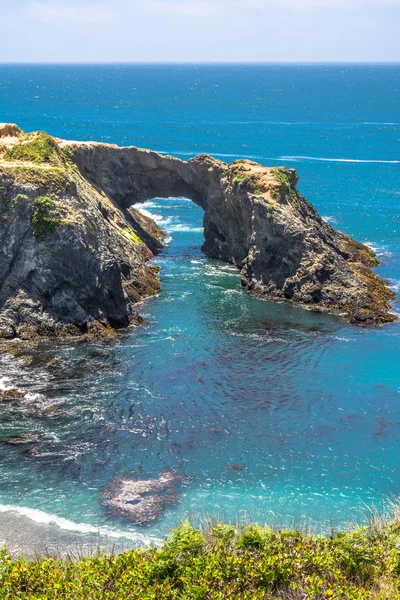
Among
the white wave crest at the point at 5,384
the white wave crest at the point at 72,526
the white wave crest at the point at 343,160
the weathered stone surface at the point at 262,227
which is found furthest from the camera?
the white wave crest at the point at 343,160

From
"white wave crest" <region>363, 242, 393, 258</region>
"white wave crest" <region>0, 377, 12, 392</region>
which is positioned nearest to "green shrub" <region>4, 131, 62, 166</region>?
"white wave crest" <region>0, 377, 12, 392</region>

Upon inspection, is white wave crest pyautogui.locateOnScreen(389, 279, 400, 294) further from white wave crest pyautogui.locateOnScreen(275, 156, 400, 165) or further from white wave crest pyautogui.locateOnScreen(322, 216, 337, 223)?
white wave crest pyautogui.locateOnScreen(275, 156, 400, 165)

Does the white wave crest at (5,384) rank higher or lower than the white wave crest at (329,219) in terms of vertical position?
lower

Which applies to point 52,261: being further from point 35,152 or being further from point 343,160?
point 343,160

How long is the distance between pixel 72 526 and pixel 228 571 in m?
13.9

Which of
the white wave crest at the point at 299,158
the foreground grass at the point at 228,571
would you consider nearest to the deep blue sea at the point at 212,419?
the foreground grass at the point at 228,571

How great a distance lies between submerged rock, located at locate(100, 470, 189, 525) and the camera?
138 feet

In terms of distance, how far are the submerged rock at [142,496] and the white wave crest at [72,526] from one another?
1.38m

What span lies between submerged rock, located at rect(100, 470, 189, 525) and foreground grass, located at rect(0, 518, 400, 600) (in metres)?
9.70

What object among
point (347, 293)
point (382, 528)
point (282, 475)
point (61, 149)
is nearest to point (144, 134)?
point (61, 149)

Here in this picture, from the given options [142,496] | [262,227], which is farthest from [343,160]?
[142,496]

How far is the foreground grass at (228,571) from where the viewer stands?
28656mm

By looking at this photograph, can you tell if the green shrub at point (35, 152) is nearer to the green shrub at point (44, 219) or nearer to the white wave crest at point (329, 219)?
the green shrub at point (44, 219)

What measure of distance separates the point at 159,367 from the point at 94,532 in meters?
21.9
